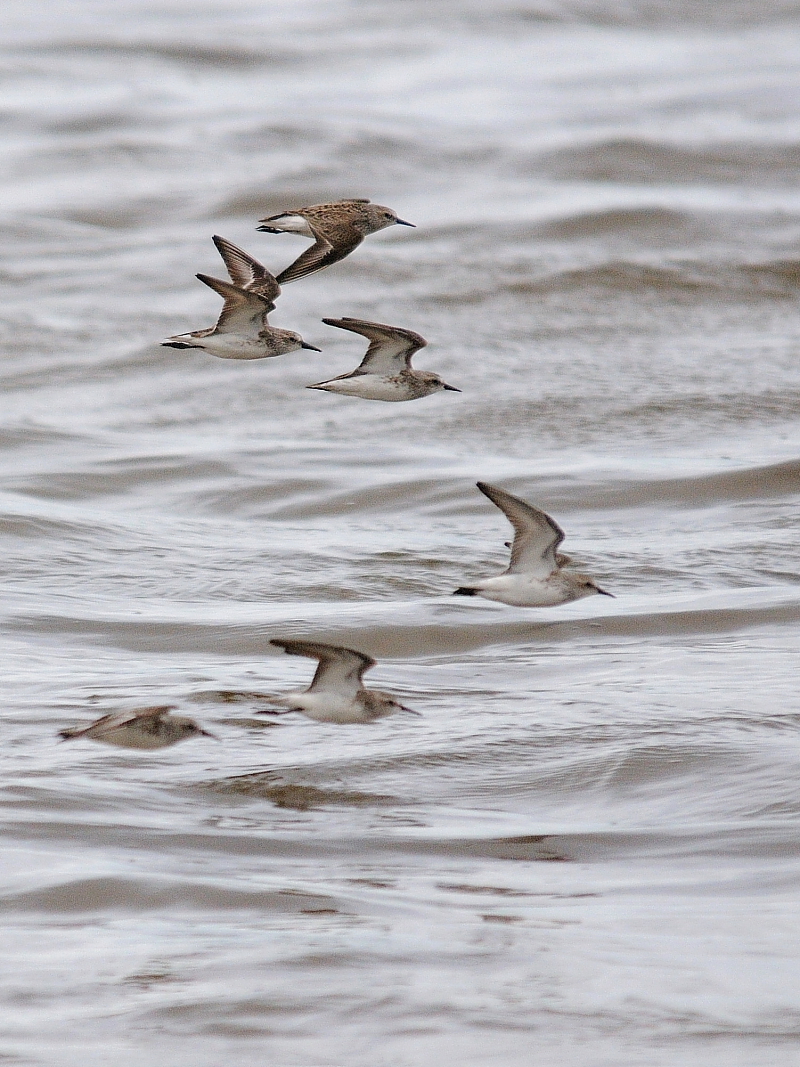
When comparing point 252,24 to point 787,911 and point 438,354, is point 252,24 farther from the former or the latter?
point 787,911

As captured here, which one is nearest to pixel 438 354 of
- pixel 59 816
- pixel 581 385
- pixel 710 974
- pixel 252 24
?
pixel 581 385

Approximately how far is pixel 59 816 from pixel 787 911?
2.82 meters

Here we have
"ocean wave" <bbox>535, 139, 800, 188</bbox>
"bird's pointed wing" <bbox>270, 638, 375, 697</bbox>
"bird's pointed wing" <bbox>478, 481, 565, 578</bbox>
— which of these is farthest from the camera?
"ocean wave" <bbox>535, 139, 800, 188</bbox>

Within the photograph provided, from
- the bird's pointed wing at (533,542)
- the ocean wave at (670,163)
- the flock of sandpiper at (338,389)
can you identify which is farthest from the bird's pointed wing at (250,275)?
the ocean wave at (670,163)

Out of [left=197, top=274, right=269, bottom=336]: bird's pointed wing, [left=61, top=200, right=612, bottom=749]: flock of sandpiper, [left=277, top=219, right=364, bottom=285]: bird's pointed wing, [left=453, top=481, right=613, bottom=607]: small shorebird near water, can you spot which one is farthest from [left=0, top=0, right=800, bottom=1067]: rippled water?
[left=277, top=219, right=364, bottom=285]: bird's pointed wing

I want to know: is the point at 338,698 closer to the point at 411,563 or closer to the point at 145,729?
the point at 145,729

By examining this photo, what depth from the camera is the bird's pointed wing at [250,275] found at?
315 inches

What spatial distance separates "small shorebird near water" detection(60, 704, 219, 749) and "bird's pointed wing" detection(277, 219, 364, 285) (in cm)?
188

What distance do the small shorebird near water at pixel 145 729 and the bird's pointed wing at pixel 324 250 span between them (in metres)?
1.88

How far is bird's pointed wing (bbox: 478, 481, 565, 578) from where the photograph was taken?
7.38 metres

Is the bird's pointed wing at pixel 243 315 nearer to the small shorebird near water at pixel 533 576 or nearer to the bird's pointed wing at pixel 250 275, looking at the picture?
the bird's pointed wing at pixel 250 275

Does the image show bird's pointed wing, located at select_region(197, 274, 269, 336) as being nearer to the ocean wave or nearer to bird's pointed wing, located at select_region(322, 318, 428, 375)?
bird's pointed wing, located at select_region(322, 318, 428, 375)

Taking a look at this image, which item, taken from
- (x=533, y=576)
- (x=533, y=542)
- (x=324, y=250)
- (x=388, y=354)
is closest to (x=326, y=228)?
(x=324, y=250)

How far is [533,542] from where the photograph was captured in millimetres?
7754
